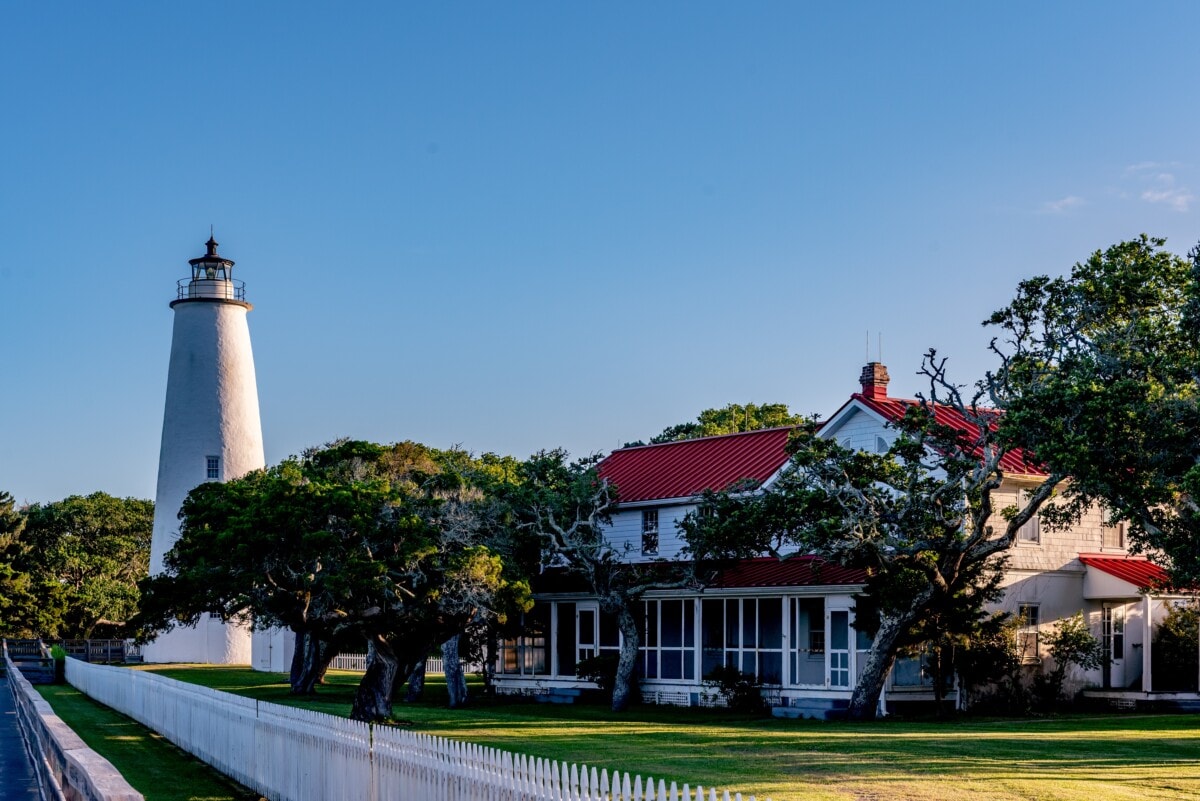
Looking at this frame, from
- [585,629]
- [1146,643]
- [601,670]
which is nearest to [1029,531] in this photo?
[1146,643]

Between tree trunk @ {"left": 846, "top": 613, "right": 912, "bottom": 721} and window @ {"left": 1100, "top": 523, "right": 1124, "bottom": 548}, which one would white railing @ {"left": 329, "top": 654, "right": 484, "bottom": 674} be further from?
tree trunk @ {"left": 846, "top": 613, "right": 912, "bottom": 721}

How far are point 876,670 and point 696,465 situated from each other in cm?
1124

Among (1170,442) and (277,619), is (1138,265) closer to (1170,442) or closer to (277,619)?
(1170,442)

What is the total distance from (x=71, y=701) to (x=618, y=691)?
1568 cm

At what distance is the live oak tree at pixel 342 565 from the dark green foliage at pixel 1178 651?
16396 millimetres

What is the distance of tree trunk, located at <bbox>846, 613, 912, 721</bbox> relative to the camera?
1129 inches

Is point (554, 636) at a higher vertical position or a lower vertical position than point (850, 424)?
lower

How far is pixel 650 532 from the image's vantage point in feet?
126

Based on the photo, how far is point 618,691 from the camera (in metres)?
33.1

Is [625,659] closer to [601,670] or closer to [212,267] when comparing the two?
[601,670]

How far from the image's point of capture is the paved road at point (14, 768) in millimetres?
17812

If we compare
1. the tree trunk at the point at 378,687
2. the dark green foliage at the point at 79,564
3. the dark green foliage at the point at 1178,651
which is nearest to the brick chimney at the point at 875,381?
the dark green foliage at the point at 1178,651

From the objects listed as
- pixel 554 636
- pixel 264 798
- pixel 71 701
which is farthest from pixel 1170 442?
pixel 71 701

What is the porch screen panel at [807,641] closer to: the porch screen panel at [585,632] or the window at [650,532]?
the window at [650,532]
